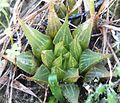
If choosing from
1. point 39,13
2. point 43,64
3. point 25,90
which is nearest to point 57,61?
point 43,64

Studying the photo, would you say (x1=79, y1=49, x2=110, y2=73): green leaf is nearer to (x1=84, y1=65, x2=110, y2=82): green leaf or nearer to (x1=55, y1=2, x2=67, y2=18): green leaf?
(x1=84, y1=65, x2=110, y2=82): green leaf

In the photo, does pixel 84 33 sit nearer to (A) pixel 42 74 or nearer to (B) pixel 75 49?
(B) pixel 75 49

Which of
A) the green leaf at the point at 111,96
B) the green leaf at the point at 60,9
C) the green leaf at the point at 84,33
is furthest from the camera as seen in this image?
the green leaf at the point at 60,9

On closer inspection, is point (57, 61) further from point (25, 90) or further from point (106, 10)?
point (106, 10)

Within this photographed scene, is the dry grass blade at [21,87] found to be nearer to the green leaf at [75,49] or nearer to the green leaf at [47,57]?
the green leaf at [47,57]

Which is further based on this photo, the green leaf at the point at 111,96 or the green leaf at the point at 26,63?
the green leaf at the point at 26,63

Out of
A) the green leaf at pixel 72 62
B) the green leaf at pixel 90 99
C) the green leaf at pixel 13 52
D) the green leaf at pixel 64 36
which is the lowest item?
the green leaf at pixel 90 99

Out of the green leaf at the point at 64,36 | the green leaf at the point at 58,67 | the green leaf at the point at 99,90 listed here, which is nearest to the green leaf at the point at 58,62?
the green leaf at the point at 58,67

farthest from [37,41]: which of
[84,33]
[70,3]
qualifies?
[70,3]
